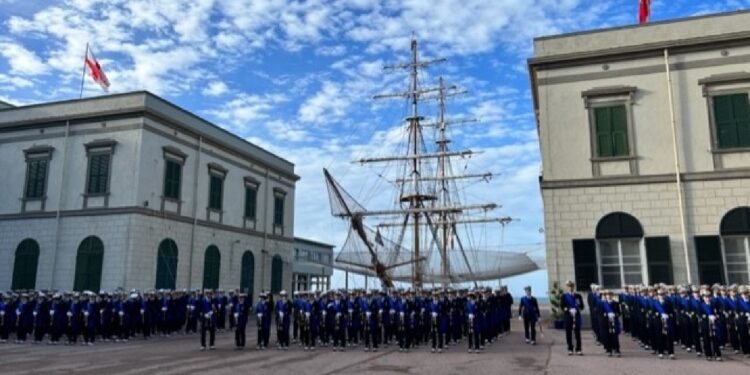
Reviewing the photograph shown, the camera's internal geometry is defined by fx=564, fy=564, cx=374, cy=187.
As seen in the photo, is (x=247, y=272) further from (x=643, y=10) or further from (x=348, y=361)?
(x=643, y=10)

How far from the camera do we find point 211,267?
97.9 ft

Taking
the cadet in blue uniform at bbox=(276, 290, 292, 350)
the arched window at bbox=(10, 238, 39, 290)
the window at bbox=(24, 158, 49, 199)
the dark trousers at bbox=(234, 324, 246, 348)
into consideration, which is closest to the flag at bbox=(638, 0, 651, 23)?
the cadet in blue uniform at bbox=(276, 290, 292, 350)

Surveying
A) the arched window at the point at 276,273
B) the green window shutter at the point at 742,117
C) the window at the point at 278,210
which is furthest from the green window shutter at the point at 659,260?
the window at the point at 278,210

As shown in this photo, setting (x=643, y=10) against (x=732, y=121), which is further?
(x=643, y=10)

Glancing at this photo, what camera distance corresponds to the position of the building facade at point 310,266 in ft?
147

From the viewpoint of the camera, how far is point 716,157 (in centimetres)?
1961

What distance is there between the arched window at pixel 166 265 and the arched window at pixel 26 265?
5647 mm

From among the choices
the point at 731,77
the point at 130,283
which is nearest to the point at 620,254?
the point at 731,77

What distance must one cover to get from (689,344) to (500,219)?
2582 cm

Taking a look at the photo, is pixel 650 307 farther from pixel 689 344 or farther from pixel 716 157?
pixel 716 157

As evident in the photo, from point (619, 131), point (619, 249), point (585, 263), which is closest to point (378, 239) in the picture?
point (585, 263)

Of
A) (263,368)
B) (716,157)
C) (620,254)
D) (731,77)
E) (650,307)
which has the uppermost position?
(731,77)

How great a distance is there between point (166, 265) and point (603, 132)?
19.9 m

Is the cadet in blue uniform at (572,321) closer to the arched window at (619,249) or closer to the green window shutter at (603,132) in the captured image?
the arched window at (619,249)
